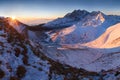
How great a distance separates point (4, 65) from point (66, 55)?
97.4 metres

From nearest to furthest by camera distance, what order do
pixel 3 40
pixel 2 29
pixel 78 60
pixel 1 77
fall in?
pixel 1 77 → pixel 3 40 → pixel 2 29 → pixel 78 60

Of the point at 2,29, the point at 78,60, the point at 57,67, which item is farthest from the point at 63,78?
the point at 78,60

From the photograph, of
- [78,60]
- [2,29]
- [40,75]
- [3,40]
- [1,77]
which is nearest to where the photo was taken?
[1,77]

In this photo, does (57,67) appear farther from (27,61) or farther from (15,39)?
(15,39)

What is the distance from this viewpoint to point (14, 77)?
1262 inches

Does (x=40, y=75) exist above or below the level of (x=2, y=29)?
below

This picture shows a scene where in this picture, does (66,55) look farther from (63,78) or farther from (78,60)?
(63,78)

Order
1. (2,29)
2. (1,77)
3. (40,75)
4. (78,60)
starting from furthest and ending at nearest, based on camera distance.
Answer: (78,60) < (2,29) < (40,75) < (1,77)

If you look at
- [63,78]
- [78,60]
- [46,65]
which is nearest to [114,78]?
[63,78]

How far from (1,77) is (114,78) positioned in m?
15.6

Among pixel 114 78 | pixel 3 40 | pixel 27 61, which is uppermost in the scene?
pixel 3 40

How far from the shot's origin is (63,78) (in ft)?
115

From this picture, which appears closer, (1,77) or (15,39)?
(1,77)

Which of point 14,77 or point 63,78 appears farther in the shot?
point 63,78
